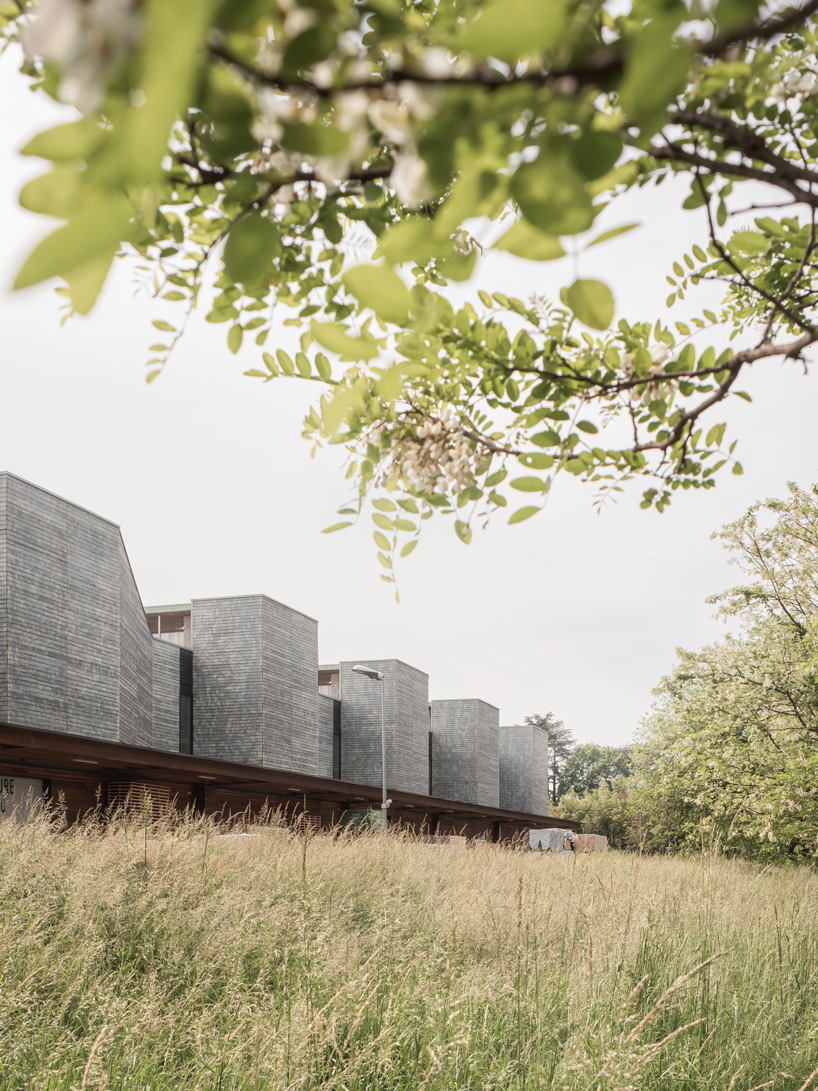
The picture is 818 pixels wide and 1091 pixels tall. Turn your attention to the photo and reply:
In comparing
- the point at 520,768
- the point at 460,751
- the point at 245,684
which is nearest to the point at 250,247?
the point at 245,684

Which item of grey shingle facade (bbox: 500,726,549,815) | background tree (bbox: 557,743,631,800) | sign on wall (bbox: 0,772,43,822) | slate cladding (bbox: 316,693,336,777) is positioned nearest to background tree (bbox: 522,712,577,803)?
background tree (bbox: 557,743,631,800)

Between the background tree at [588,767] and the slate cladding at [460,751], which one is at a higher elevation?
the slate cladding at [460,751]

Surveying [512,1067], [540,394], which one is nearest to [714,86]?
[540,394]

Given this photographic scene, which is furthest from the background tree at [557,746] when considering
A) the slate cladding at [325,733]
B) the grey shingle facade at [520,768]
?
the slate cladding at [325,733]

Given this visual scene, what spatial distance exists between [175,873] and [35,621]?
10.9 metres

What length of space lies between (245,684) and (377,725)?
8616 mm

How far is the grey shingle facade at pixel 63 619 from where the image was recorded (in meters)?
15.5

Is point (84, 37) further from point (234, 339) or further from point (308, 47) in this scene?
point (234, 339)

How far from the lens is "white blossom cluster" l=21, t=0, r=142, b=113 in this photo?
0.48m

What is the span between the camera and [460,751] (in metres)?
39.3

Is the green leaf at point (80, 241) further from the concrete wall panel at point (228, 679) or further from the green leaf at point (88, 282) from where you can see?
the concrete wall panel at point (228, 679)

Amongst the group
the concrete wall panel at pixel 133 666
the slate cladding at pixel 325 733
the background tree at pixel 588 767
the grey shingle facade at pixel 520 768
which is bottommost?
the background tree at pixel 588 767

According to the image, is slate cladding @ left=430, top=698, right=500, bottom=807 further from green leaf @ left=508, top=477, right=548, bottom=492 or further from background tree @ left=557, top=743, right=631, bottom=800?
background tree @ left=557, top=743, right=631, bottom=800

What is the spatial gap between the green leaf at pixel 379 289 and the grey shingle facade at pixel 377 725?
1191 inches
